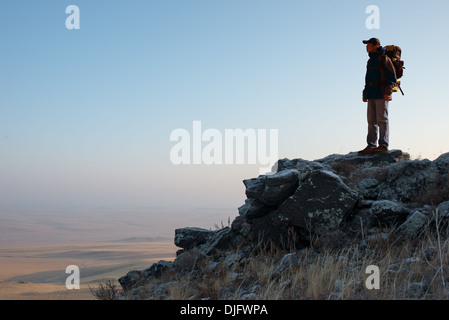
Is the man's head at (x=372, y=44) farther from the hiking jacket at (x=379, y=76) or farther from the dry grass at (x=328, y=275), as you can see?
the dry grass at (x=328, y=275)

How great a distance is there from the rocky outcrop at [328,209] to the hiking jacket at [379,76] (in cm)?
249

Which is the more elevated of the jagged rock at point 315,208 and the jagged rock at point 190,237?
the jagged rock at point 315,208

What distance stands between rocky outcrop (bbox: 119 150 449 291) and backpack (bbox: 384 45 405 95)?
296 cm

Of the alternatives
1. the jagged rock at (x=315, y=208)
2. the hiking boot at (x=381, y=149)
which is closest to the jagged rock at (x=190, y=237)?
the jagged rock at (x=315, y=208)

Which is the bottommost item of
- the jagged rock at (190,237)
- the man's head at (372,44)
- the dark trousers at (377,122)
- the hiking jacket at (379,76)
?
the jagged rock at (190,237)

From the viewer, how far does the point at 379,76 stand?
39.2 ft

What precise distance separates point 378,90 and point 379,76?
1.33 feet

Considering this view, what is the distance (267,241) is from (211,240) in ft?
7.23

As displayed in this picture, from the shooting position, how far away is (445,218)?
26.6 ft

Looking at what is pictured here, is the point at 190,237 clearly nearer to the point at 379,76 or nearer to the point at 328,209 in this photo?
the point at 328,209

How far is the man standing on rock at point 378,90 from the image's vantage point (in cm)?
1186

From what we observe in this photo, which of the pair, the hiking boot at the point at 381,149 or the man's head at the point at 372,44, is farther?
the hiking boot at the point at 381,149
